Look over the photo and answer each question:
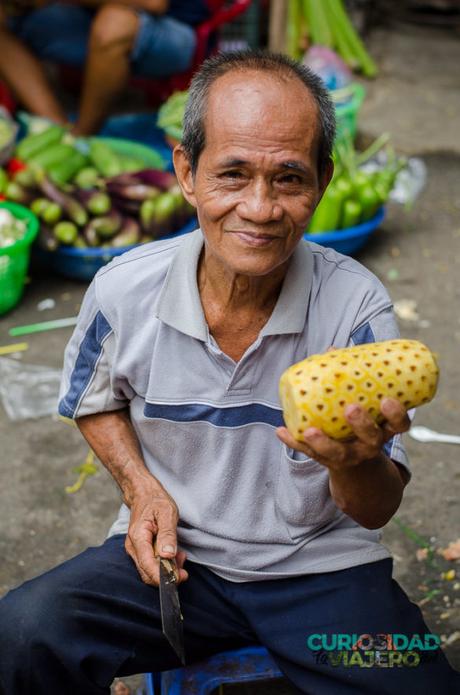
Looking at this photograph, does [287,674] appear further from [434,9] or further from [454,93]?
[434,9]

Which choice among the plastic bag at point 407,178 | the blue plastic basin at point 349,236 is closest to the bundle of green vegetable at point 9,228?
the blue plastic basin at point 349,236

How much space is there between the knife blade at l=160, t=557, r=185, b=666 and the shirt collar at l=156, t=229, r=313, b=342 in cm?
53

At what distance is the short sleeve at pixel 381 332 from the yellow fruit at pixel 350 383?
24 centimetres

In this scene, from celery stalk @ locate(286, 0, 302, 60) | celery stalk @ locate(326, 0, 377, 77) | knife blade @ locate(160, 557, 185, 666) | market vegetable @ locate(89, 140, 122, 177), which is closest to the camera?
knife blade @ locate(160, 557, 185, 666)

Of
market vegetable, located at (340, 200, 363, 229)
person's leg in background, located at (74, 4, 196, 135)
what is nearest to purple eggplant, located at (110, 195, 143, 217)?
market vegetable, located at (340, 200, 363, 229)

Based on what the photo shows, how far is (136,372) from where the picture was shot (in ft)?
7.31

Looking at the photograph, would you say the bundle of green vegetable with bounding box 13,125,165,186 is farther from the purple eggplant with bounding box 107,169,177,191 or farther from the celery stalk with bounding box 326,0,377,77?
the celery stalk with bounding box 326,0,377,77

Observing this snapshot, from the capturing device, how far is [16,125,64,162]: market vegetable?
549 centimetres

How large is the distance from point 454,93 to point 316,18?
1253 mm

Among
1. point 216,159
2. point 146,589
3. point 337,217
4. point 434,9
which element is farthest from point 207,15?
point 146,589

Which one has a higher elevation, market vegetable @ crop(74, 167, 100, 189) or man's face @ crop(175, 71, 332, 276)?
man's face @ crop(175, 71, 332, 276)

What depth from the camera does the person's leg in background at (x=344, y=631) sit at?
6.63 ft

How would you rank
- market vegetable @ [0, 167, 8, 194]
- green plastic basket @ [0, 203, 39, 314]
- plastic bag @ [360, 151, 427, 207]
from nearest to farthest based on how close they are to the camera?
green plastic basket @ [0, 203, 39, 314] < market vegetable @ [0, 167, 8, 194] < plastic bag @ [360, 151, 427, 207]

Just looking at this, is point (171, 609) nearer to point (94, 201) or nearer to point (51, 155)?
point (94, 201)
